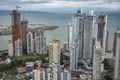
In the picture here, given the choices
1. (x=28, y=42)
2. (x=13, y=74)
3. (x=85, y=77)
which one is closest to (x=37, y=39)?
(x=28, y=42)

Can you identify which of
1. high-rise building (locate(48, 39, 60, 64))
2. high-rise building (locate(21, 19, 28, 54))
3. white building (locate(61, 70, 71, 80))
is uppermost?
high-rise building (locate(21, 19, 28, 54))

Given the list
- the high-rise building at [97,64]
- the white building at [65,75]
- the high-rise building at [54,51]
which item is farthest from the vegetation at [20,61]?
the white building at [65,75]

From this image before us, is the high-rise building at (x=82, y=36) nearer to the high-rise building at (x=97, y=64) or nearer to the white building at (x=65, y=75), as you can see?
the high-rise building at (x=97, y=64)

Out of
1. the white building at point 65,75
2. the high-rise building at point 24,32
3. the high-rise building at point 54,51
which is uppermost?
the high-rise building at point 24,32

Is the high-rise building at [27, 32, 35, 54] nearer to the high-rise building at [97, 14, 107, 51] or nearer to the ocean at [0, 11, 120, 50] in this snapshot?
the ocean at [0, 11, 120, 50]

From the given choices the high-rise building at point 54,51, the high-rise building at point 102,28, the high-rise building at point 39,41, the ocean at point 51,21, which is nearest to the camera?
the high-rise building at point 54,51

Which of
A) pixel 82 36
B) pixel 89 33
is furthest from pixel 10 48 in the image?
pixel 89 33

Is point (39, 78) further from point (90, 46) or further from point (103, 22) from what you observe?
point (103, 22)

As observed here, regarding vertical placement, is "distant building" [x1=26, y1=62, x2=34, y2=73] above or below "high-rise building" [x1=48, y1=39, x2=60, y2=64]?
below

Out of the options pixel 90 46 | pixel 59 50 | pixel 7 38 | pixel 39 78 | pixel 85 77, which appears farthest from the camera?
pixel 7 38

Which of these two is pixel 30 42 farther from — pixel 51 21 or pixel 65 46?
pixel 65 46

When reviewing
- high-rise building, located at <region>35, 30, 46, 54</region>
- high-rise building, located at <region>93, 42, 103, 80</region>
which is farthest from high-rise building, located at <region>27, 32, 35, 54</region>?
high-rise building, located at <region>93, 42, 103, 80</region>
